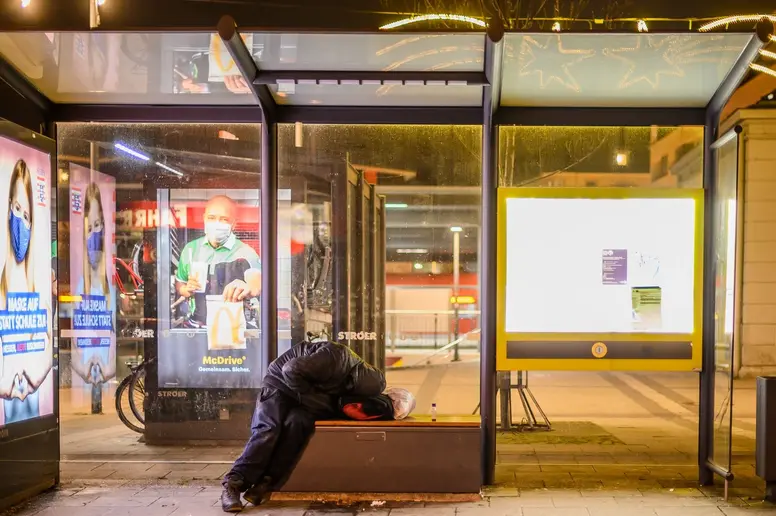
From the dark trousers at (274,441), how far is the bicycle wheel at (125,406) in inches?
104

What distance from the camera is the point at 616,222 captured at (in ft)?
18.3

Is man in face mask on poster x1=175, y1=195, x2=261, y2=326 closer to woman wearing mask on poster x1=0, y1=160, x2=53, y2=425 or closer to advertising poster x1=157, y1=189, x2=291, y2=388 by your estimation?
advertising poster x1=157, y1=189, x2=291, y2=388

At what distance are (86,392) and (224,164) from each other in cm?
297

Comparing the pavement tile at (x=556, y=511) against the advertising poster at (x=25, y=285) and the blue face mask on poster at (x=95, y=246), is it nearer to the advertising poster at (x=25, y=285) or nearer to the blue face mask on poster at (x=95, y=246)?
the advertising poster at (x=25, y=285)

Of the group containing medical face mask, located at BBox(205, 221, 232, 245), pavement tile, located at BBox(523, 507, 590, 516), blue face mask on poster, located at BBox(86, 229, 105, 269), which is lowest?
pavement tile, located at BBox(523, 507, 590, 516)

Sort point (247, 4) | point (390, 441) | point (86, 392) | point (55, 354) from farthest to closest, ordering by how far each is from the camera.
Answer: point (247, 4) < point (86, 392) < point (55, 354) < point (390, 441)

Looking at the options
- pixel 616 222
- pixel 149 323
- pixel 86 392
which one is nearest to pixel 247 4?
pixel 149 323

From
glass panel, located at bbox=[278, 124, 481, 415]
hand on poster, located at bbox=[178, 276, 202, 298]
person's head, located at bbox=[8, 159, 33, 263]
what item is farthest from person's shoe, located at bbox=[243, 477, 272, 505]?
hand on poster, located at bbox=[178, 276, 202, 298]

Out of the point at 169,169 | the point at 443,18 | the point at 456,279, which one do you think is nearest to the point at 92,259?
the point at 169,169

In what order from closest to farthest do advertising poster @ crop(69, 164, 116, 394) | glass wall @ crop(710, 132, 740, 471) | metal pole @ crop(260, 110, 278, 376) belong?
glass wall @ crop(710, 132, 740, 471) → metal pole @ crop(260, 110, 278, 376) → advertising poster @ crop(69, 164, 116, 394)

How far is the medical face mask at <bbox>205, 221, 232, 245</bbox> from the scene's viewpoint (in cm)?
694

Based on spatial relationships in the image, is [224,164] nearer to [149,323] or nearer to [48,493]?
[149,323]

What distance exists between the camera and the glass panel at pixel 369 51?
4707 millimetres

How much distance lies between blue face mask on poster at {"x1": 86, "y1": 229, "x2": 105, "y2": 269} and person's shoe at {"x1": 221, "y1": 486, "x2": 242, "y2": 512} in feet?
10.9
